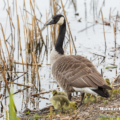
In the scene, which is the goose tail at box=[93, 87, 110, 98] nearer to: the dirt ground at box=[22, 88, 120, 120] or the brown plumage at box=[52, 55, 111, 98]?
the brown plumage at box=[52, 55, 111, 98]

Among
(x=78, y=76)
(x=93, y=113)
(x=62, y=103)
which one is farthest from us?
(x=62, y=103)

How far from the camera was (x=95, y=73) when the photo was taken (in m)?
3.34

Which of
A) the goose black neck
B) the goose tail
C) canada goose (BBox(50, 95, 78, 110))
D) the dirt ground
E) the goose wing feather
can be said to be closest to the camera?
the dirt ground

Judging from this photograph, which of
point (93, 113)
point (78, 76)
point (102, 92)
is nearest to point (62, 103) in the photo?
point (78, 76)

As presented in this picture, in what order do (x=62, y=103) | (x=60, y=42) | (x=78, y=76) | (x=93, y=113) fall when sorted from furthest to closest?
1. (x=60, y=42)
2. (x=62, y=103)
3. (x=78, y=76)
4. (x=93, y=113)

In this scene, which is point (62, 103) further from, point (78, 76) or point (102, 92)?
point (102, 92)

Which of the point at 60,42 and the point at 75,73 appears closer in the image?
the point at 75,73

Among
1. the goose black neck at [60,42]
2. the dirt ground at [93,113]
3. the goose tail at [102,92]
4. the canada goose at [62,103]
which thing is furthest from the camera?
the goose black neck at [60,42]

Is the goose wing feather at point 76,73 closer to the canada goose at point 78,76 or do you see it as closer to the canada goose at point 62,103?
the canada goose at point 78,76

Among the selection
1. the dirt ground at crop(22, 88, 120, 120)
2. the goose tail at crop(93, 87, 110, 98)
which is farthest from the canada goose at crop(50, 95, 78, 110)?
the goose tail at crop(93, 87, 110, 98)

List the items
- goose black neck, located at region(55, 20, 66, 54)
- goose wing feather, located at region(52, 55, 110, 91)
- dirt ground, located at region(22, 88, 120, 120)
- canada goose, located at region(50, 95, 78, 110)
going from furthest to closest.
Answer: goose black neck, located at region(55, 20, 66, 54), canada goose, located at region(50, 95, 78, 110), goose wing feather, located at region(52, 55, 110, 91), dirt ground, located at region(22, 88, 120, 120)

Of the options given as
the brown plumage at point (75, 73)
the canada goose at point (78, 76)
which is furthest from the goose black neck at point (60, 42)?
the brown plumage at point (75, 73)

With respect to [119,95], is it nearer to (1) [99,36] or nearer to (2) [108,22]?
(1) [99,36]

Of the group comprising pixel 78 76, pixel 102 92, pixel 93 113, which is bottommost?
pixel 93 113
